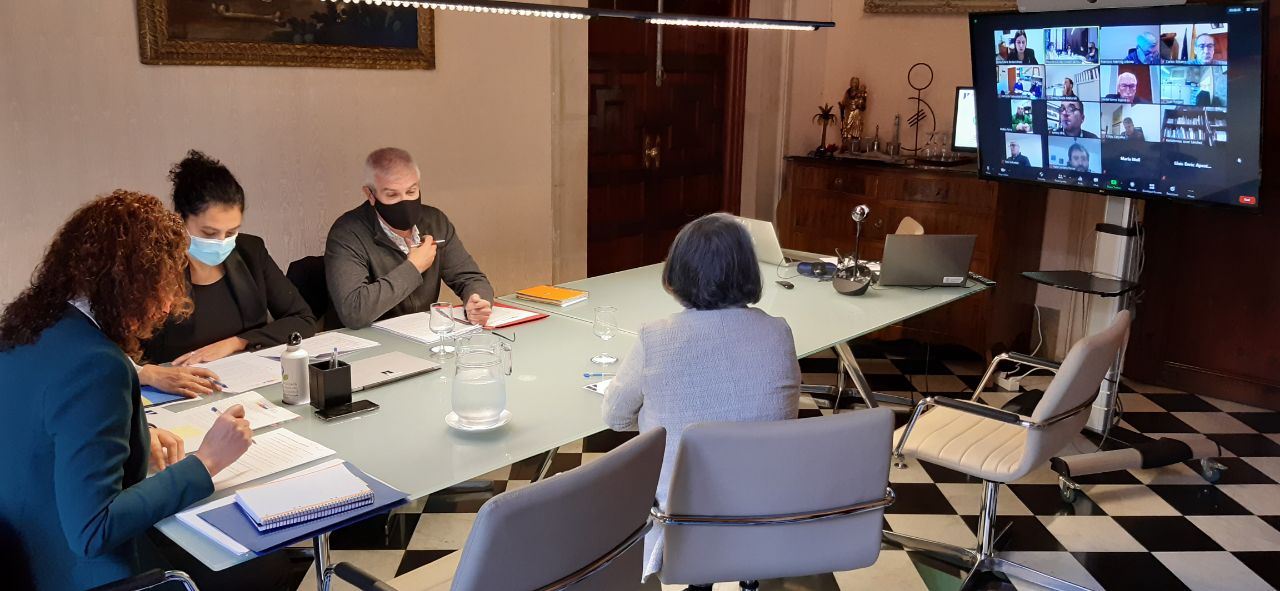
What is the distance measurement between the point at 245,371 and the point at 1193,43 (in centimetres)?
338

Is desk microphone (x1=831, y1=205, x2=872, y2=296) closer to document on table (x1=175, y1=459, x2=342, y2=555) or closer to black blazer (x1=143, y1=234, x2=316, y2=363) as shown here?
black blazer (x1=143, y1=234, x2=316, y2=363)

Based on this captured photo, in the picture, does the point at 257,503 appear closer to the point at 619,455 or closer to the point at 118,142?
the point at 619,455

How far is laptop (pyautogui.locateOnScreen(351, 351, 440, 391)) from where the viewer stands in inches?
104

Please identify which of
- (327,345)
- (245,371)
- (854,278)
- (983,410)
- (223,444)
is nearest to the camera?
(223,444)

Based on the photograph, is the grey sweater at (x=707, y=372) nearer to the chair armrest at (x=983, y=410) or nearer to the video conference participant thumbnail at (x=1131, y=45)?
the chair armrest at (x=983, y=410)

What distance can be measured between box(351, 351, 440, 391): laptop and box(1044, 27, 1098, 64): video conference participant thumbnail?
2.87 meters

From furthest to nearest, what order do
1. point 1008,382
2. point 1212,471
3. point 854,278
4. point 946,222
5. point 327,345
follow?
point 946,222 < point 1008,382 < point 1212,471 < point 854,278 < point 327,345

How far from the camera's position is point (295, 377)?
2.45 meters

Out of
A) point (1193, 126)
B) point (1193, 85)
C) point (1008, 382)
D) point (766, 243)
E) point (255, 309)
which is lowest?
point (1008, 382)

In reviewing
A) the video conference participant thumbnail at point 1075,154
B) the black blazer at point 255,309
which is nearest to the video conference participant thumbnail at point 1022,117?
the video conference participant thumbnail at point 1075,154

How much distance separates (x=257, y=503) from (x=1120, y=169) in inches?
138

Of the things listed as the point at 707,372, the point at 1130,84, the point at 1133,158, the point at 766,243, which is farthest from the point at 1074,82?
the point at 707,372

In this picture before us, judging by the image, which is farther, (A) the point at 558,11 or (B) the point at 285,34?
(B) the point at 285,34

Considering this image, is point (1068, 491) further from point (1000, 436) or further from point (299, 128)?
point (299, 128)
